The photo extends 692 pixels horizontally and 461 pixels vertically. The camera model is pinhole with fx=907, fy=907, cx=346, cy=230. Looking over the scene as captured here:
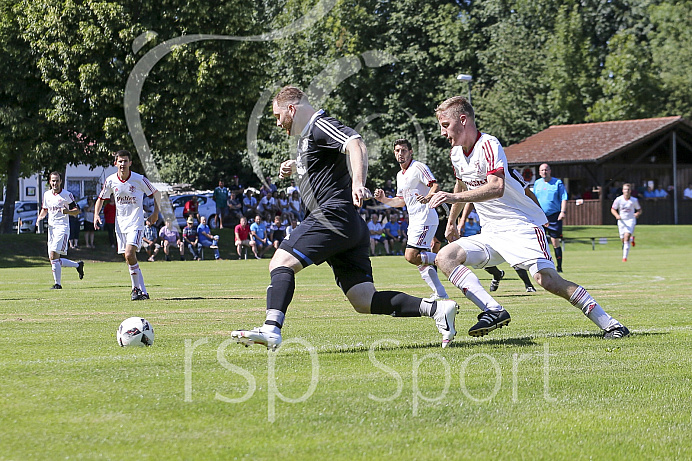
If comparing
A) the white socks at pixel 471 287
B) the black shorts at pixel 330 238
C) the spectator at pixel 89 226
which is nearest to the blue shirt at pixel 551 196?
the white socks at pixel 471 287

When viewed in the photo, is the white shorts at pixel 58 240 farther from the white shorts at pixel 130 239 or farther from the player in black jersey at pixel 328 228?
the player in black jersey at pixel 328 228

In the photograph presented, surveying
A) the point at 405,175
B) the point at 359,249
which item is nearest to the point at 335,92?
the point at 405,175

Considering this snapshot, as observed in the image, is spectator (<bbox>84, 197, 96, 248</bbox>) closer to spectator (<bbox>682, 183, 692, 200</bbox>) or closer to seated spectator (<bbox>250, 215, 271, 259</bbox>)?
seated spectator (<bbox>250, 215, 271, 259</bbox>)

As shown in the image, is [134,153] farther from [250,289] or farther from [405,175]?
[405,175]

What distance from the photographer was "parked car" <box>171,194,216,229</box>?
1571 inches

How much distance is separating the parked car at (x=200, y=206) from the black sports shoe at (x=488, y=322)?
110ft

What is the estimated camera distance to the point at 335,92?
5484cm

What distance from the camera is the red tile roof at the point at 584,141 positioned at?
168ft

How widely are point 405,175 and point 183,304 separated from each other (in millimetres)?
3685

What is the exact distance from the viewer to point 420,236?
13047mm

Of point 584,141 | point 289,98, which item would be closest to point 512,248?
point 289,98

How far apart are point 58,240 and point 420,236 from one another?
26.4 ft

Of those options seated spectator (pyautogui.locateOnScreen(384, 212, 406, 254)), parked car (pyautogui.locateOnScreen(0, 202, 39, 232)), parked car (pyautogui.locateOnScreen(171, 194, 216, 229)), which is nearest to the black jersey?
seated spectator (pyautogui.locateOnScreen(384, 212, 406, 254))

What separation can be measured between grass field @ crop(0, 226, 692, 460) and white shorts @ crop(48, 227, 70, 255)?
23.3 ft
